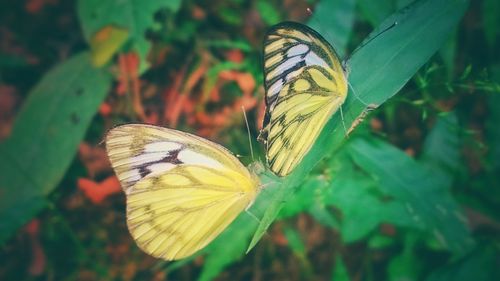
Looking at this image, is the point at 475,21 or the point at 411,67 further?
the point at 475,21

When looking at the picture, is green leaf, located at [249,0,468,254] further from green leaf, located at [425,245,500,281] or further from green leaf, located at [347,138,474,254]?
green leaf, located at [425,245,500,281]

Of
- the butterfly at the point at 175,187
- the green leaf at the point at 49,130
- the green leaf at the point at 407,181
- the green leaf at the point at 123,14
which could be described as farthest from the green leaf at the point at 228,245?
the green leaf at the point at 123,14

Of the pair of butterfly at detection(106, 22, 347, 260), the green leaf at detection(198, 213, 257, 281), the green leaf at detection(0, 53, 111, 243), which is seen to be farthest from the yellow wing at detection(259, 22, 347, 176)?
the green leaf at detection(0, 53, 111, 243)

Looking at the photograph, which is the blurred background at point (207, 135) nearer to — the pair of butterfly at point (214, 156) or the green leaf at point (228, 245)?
the green leaf at point (228, 245)

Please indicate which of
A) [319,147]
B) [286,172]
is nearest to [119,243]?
[286,172]

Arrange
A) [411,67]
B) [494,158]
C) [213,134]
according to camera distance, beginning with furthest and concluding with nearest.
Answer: [213,134]
[494,158]
[411,67]

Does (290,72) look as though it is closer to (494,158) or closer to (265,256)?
(494,158)
